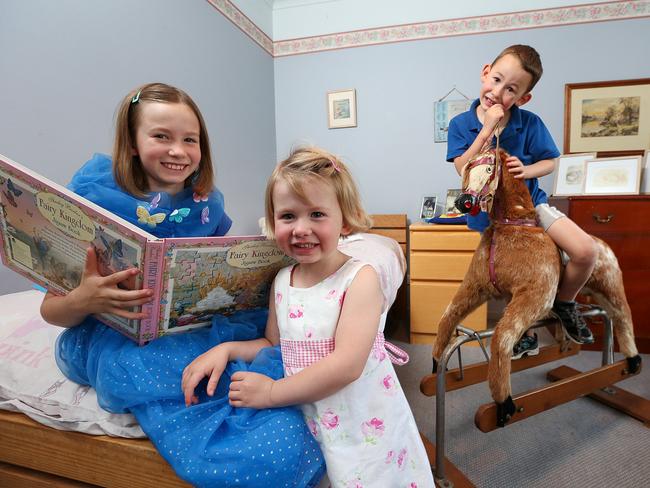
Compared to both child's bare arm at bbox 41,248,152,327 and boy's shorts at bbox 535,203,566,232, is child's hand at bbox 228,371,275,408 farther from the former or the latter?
boy's shorts at bbox 535,203,566,232

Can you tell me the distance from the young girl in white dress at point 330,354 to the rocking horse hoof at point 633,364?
3.27 ft

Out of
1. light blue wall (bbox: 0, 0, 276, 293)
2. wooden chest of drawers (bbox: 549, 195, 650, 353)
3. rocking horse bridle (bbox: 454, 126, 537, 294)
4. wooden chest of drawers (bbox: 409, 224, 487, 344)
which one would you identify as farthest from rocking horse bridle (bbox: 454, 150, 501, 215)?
light blue wall (bbox: 0, 0, 276, 293)

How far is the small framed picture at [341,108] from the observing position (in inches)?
102

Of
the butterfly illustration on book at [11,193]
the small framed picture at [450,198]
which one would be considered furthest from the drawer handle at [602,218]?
the butterfly illustration on book at [11,193]

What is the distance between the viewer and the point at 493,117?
3.15 feet

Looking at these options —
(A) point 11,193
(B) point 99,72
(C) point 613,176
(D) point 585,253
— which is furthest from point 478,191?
(C) point 613,176

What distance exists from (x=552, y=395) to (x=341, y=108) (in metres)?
2.17

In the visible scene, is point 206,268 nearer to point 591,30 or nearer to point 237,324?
point 237,324

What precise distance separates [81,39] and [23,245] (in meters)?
1.04

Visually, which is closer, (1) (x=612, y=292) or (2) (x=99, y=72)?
(1) (x=612, y=292)

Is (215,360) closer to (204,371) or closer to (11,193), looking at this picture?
(204,371)

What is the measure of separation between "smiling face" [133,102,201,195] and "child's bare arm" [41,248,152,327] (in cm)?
21

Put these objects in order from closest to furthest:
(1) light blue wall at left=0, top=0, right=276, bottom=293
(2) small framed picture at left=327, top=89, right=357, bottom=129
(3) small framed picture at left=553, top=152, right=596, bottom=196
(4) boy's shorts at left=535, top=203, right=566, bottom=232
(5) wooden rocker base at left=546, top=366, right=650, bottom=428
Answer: (4) boy's shorts at left=535, top=203, right=566, bottom=232 < (1) light blue wall at left=0, top=0, right=276, bottom=293 < (5) wooden rocker base at left=546, top=366, right=650, bottom=428 < (3) small framed picture at left=553, top=152, right=596, bottom=196 < (2) small framed picture at left=327, top=89, right=357, bottom=129

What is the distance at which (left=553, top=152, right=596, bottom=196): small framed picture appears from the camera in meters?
2.09
